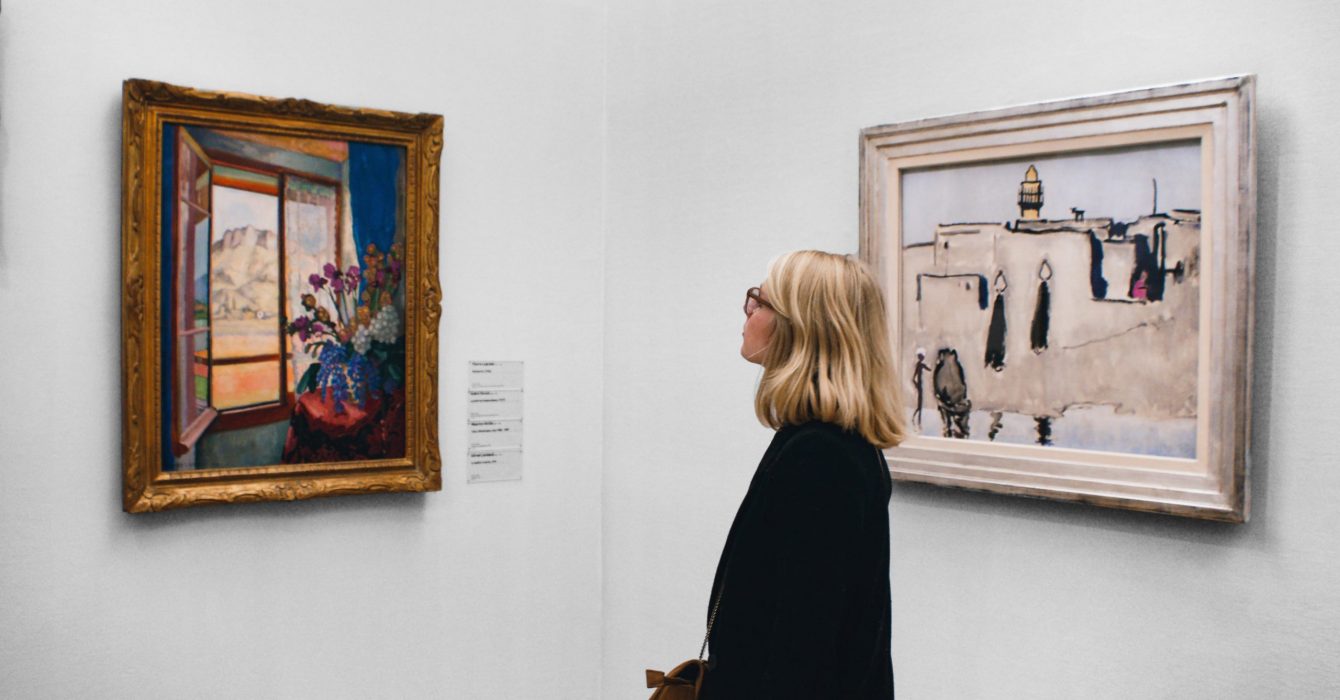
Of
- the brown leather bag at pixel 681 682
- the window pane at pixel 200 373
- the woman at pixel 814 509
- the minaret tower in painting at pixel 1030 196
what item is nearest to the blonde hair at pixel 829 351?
the woman at pixel 814 509

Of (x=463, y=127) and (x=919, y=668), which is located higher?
(x=463, y=127)

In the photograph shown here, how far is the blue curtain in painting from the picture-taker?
2.78m

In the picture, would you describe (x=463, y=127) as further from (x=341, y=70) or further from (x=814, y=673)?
(x=814, y=673)

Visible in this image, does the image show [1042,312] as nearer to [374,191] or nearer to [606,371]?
[606,371]

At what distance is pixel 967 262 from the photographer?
219 centimetres

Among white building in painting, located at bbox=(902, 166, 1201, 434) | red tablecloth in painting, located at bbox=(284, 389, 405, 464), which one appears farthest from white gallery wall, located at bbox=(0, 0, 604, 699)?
white building in painting, located at bbox=(902, 166, 1201, 434)

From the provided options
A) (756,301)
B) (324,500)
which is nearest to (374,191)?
(324,500)

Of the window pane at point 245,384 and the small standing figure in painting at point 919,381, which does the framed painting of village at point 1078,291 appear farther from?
the window pane at point 245,384

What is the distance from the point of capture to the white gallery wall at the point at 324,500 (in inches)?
94.9

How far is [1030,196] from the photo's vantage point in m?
2.08

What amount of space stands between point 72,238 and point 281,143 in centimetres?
57

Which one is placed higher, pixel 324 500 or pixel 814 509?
pixel 814 509

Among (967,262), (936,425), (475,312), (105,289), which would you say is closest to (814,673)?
(936,425)

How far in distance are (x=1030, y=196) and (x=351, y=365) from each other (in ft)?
6.06
